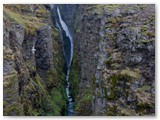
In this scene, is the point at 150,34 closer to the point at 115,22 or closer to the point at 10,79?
the point at 115,22

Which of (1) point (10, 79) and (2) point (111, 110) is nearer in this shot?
(2) point (111, 110)

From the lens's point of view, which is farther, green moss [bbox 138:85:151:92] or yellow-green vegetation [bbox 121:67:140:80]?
yellow-green vegetation [bbox 121:67:140:80]

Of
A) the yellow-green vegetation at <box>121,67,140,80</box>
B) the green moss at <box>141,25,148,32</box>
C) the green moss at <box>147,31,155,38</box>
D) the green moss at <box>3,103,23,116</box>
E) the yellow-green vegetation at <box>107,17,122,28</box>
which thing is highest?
the yellow-green vegetation at <box>107,17,122,28</box>

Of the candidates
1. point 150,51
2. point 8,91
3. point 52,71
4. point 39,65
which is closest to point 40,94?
point 39,65

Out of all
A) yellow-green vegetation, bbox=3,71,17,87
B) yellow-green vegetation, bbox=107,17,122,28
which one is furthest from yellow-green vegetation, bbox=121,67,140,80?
yellow-green vegetation, bbox=3,71,17,87

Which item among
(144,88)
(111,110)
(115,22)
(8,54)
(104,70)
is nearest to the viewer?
(144,88)

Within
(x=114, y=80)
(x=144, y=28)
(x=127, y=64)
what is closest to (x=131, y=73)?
(x=127, y=64)

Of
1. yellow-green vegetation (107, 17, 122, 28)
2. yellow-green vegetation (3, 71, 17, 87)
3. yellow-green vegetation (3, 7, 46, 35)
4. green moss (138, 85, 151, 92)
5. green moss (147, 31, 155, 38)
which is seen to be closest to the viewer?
green moss (138, 85, 151, 92)

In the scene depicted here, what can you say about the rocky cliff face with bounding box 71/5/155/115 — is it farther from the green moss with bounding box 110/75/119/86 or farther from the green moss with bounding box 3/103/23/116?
the green moss with bounding box 3/103/23/116

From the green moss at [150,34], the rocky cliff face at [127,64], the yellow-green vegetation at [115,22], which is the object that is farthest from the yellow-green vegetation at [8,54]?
the green moss at [150,34]
